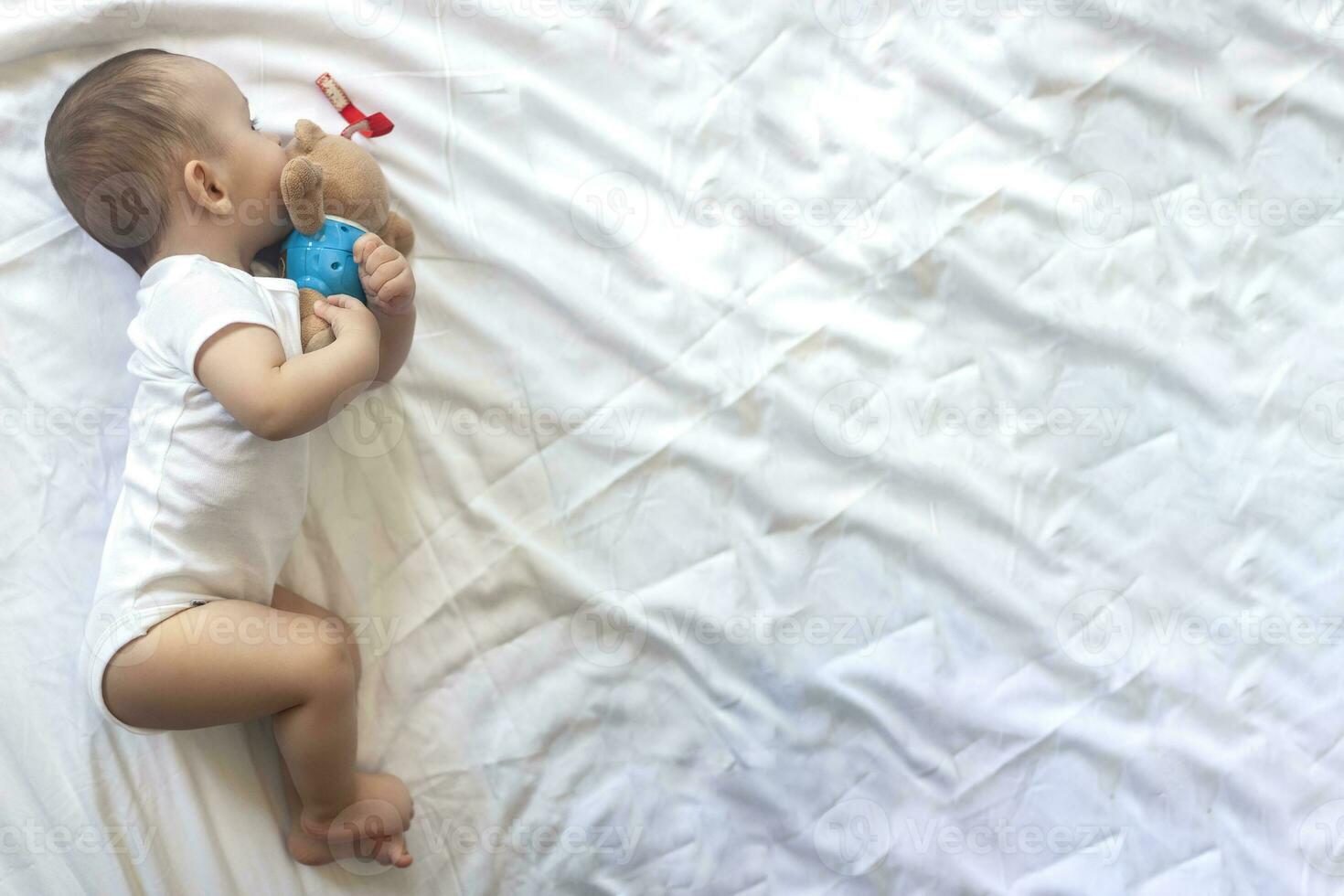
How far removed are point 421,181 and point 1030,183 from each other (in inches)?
26.8

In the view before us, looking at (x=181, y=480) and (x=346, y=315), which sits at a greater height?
(x=346, y=315)

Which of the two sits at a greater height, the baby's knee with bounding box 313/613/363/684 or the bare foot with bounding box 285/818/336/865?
the baby's knee with bounding box 313/613/363/684

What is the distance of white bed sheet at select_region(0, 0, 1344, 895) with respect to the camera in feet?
3.17

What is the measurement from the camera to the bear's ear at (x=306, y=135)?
37.6 inches

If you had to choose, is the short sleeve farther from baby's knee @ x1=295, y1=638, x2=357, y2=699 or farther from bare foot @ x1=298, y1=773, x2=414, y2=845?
bare foot @ x1=298, y1=773, x2=414, y2=845

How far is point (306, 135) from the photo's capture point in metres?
0.96

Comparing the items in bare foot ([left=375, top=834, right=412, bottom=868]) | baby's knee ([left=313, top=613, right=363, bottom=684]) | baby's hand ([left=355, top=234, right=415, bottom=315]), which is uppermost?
baby's hand ([left=355, top=234, right=415, bottom=315])

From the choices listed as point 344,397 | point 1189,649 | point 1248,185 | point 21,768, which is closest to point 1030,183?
point 1248,185

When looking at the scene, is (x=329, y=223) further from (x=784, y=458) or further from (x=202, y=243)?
(x=784, y=458)

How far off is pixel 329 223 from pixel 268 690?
46 centimetres

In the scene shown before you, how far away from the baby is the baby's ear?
5cm

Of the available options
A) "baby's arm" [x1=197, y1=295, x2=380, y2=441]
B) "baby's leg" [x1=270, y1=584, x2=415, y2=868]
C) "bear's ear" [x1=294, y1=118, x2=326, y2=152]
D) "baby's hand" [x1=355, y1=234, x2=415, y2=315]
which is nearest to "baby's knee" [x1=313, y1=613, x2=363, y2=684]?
"baby's leg" [x1=270, y1=584, x2=415, y2=868]

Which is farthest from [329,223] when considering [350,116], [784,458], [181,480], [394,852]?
[394,852]

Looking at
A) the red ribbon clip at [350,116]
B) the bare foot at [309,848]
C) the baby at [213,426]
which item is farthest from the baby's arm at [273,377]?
the bare foot at [309,848]
